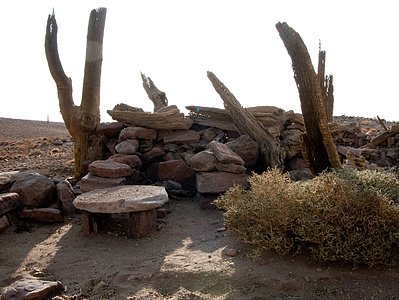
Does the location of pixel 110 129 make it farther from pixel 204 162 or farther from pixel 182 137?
pixel 204 162

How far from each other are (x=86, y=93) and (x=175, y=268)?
18.1 feet

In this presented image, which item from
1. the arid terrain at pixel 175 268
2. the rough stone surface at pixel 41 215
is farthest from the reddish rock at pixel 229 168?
the rough stone surface at pixel 41 215

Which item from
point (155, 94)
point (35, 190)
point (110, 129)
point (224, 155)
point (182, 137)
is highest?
point (155, 94)

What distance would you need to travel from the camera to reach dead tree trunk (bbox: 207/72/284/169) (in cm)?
776

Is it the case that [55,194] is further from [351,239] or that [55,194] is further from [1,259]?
[351,239]

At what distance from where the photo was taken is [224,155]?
7004 millimetres

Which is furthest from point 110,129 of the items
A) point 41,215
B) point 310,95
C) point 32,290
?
point 32,290

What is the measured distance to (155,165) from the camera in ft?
26.8

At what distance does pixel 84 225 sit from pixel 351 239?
3.57m

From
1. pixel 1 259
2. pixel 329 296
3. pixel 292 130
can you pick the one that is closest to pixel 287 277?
pixel 329 296

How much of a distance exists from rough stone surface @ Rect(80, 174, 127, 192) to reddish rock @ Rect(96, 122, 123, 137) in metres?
1.98

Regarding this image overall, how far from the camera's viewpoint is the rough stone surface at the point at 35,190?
6504 millimetres

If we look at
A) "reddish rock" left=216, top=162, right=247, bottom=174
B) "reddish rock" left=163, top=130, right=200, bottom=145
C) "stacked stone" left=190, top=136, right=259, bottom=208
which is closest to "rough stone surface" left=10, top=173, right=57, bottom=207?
"stacked stone" left=190, top=136, right=259, bottom=208

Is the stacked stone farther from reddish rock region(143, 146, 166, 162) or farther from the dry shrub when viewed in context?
the dry shrub
